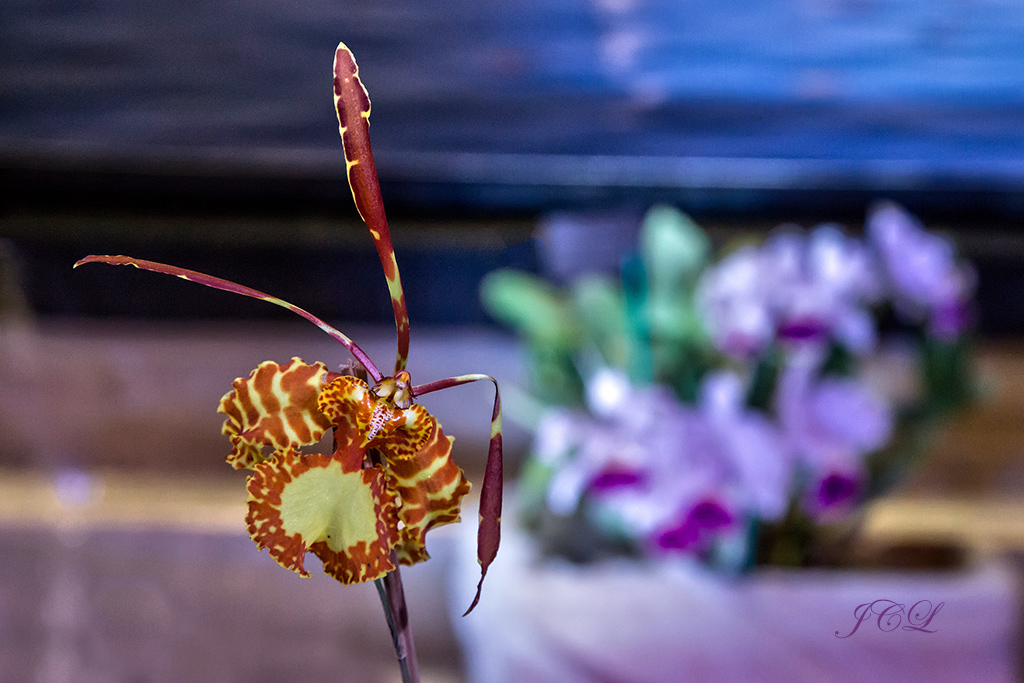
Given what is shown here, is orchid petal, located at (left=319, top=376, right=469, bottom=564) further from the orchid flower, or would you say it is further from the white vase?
the white vase

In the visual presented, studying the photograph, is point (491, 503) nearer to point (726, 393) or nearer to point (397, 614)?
point (397, 614)

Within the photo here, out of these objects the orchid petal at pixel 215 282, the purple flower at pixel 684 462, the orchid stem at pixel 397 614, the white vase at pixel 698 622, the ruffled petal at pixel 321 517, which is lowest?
the white vase at pixel 698 622

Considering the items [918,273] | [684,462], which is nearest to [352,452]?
[684,462]

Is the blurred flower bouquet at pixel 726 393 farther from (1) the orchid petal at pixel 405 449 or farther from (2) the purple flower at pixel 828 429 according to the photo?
(1) the orchid petal at pixel 405 449

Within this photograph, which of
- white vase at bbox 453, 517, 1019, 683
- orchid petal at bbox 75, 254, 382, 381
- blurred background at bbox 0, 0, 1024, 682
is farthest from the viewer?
blurred background at bbox 0, 0, 1024, 682

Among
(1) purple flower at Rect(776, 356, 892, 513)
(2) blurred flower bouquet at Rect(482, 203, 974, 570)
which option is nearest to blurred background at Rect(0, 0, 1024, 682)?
(2) blurred flower bouquet at Rect(482, 203, 974, 570)

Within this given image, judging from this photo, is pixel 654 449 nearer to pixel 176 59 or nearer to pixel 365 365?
pixel 365 365

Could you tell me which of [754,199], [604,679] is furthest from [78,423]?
[754,199]

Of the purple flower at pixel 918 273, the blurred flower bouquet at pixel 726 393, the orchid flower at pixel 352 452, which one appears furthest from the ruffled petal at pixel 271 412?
the purple flower at pixel 918 273
